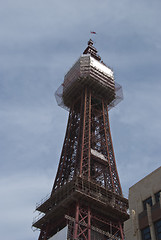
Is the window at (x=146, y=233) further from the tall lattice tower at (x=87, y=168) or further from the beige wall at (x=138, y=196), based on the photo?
the tall lattice tower at (x=87, y=168)

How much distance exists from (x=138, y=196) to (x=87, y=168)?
120 feet

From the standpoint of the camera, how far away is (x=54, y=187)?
73.0 metres

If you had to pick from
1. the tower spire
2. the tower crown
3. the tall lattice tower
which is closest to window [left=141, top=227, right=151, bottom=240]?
the tall lattice tower

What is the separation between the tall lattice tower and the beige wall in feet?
74.3

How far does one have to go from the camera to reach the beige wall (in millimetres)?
32219

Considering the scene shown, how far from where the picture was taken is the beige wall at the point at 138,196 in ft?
106

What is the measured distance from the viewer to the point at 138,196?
3431 centimetres

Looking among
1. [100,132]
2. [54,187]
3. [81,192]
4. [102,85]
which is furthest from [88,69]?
[81,192]

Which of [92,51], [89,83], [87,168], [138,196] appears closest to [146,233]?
[138,196]

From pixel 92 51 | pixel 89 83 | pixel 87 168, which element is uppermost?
pixel 92 51

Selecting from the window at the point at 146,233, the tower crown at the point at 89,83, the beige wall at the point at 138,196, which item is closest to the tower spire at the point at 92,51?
the tower crown at the point at 89,83

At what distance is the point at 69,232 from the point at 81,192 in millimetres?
7102

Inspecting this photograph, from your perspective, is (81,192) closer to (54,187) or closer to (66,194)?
(66,194)

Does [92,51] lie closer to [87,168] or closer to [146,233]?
[87,168]
